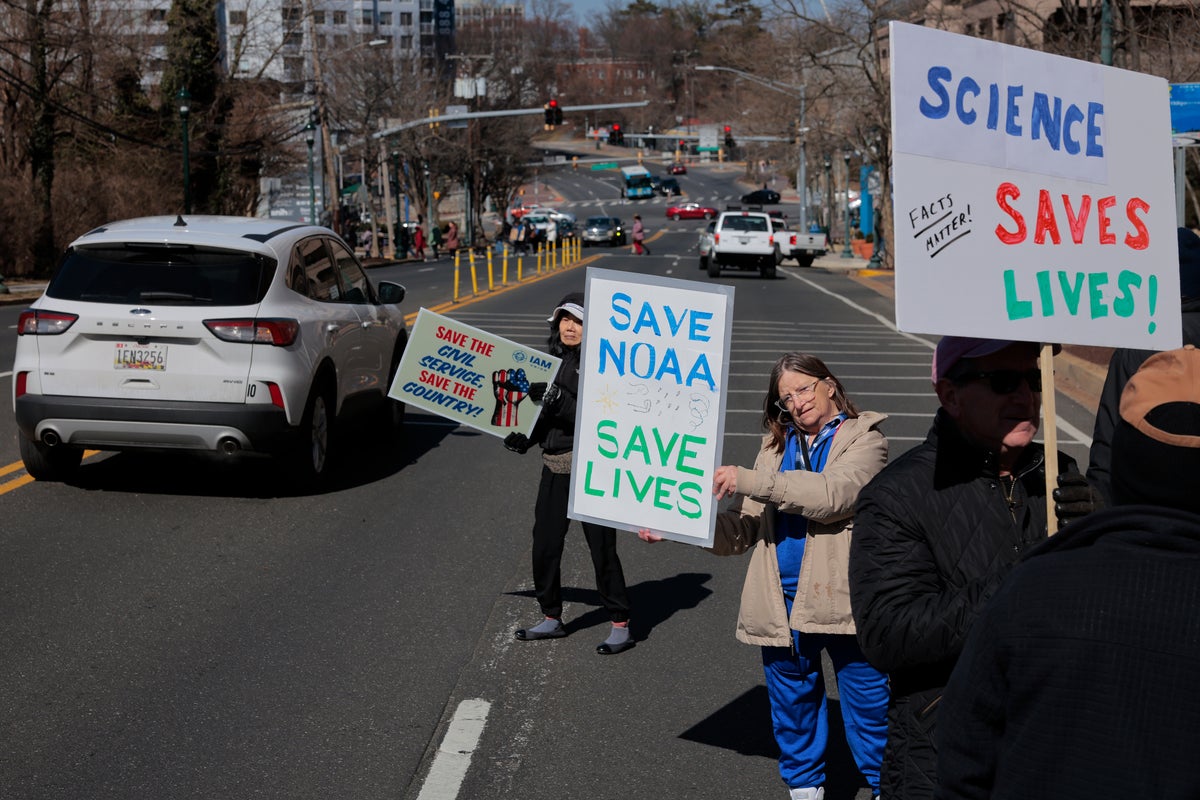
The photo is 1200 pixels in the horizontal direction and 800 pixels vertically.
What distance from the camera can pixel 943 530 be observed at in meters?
3.08

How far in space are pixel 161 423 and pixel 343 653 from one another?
12.4 feet

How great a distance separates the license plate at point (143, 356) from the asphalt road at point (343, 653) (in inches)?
36.1

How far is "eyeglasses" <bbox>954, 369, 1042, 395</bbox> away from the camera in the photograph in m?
3.22

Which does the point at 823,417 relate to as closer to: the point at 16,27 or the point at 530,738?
the point at 530,738

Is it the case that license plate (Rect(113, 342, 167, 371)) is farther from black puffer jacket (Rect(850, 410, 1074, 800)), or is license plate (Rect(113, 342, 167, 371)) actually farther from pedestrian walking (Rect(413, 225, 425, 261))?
pedestrian walking (Rect(413, 225, 425, 261))

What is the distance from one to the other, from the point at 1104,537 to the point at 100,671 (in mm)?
5270

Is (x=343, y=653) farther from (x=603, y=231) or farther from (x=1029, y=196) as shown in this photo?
(x=603, y=231)

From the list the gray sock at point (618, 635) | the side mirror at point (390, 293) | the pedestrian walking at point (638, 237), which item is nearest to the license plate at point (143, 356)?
the side mirror at point (390, 293)

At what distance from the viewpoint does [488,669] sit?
6559mm

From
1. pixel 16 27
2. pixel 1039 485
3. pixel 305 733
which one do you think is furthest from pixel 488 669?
pixel 16 27

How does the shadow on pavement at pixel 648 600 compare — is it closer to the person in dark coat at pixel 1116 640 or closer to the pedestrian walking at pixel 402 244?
the person in dark coat at pixel 1116 640

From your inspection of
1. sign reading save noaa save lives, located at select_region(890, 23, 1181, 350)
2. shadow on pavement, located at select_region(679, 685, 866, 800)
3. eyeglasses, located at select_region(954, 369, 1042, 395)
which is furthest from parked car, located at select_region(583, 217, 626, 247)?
eyeglasses, located at select_region(954, 369, 1042, 395)

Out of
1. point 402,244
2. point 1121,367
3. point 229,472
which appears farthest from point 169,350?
point 402,244

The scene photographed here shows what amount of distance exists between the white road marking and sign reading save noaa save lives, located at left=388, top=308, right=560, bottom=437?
5.17ft
